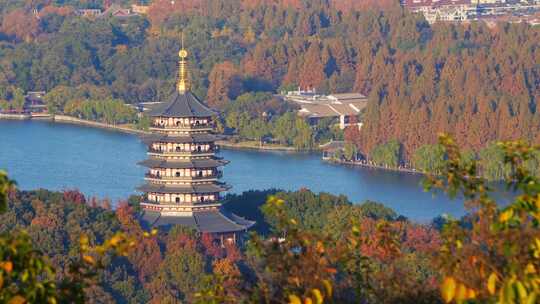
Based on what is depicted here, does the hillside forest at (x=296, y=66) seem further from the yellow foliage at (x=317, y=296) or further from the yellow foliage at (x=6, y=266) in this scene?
the yellow foliage at (x=6, y=266)

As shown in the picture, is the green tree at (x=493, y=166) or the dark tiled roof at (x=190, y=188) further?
the green tree at (x=493, y=166)

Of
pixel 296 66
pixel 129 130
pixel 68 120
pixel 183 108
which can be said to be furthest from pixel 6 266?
pixel 296 66

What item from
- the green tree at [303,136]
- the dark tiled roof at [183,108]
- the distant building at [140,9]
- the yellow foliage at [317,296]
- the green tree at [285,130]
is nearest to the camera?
the yellow foliage at [317,296]

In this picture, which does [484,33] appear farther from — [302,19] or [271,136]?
[271,136]

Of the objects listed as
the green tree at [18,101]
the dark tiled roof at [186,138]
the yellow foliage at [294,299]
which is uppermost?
the yellow foliage at [294,299]

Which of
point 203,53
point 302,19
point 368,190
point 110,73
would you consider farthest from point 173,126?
point 302,19

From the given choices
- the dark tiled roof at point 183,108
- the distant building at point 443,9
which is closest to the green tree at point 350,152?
the dark tiled roof at point 183,108

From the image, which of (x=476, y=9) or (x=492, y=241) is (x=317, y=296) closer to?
(x=492, y=241)
